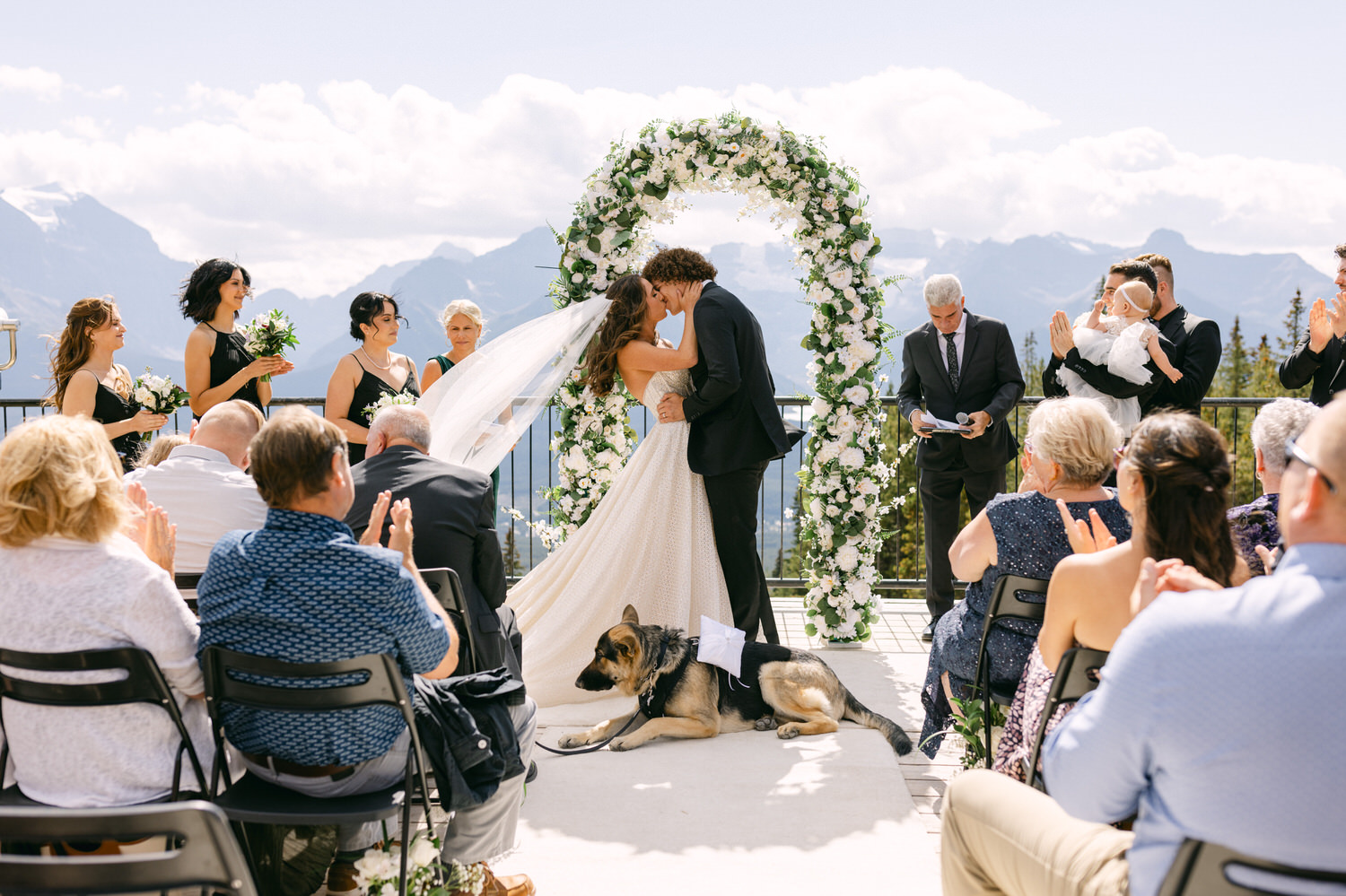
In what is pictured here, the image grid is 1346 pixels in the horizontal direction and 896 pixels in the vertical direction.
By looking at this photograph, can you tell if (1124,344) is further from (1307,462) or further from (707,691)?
(1307,462)


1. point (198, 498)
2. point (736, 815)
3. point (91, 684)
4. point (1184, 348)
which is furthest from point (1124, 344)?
point (91, 684)

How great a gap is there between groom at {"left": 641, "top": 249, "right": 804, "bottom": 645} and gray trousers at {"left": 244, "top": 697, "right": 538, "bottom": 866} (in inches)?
85.6

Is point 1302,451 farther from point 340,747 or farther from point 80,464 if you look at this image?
point 80,464

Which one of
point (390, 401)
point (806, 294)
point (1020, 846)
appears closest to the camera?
point (1020, 846)

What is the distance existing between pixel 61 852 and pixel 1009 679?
104 inches

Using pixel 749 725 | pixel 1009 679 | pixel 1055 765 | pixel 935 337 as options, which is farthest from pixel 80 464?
pixel 935 337

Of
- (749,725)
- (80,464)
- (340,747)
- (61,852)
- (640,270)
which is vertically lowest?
(749,725)

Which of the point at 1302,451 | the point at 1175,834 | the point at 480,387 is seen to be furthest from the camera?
the point at 480,387

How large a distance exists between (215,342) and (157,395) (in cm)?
44

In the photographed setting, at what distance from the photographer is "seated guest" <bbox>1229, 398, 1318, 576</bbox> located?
8.90 feet

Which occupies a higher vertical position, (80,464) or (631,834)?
(80,464)

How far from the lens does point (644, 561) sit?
493 cm

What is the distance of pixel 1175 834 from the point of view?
4.77 feet

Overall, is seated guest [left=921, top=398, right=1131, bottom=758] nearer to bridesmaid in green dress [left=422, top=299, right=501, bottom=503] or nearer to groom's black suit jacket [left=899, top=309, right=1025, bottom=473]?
groom's black suit jacket [left=899, top=309, right=1025, bottom=473]
